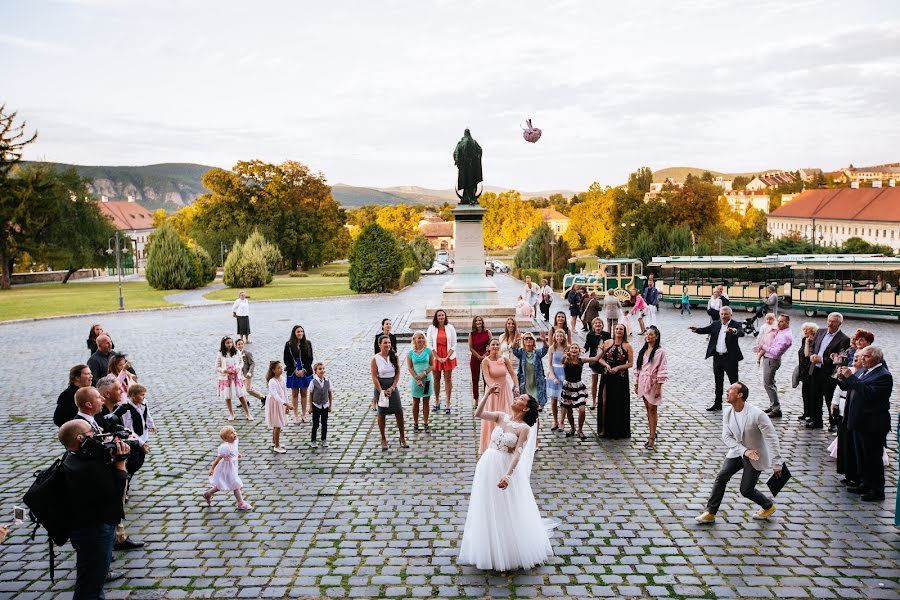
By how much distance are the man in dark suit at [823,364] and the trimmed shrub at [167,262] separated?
45552 millimetres

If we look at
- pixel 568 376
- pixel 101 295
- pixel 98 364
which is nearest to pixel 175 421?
pixel 98 364

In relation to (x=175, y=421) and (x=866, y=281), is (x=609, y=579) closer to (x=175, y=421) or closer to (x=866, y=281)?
(x=175, y=421)

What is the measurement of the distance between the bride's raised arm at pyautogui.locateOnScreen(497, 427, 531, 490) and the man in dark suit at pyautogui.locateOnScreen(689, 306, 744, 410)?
20.9 ft

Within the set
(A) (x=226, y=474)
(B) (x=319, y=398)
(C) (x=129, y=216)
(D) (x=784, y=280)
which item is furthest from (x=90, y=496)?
(C) (x=129, y=216)

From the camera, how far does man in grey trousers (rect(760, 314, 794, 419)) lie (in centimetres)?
1116

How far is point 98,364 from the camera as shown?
982cm

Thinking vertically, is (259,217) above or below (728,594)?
above

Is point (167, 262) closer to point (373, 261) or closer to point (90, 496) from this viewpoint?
point (373, 261)

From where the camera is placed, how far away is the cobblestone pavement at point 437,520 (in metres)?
6.02

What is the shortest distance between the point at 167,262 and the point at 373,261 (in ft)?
52.8

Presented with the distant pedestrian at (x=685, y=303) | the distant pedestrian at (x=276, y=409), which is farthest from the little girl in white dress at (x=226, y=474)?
the distant pedestrian at (x=685, y=303)

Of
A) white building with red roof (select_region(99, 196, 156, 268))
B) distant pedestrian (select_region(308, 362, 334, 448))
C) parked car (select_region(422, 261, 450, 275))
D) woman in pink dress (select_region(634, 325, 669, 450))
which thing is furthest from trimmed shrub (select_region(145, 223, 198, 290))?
white building with red roof (select_region(99, 196, 156, 268))

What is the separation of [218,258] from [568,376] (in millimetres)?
66456

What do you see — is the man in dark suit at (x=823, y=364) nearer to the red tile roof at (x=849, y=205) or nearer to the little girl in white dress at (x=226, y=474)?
the little girl in white dress at (x=226, y=474)
